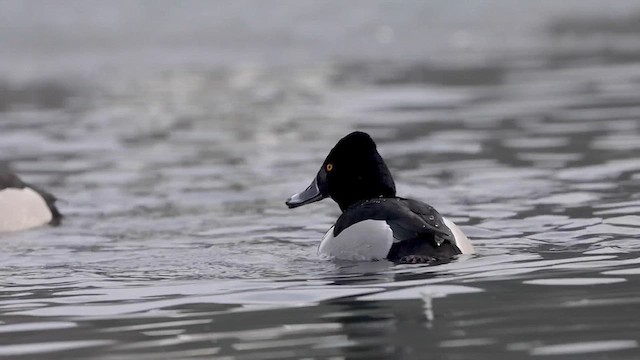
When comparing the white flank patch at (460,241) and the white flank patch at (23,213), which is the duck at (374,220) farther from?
the white flank patch at (23,213)

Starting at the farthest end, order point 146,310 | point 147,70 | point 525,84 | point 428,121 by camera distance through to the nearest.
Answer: point 147,70, point 525,84, point 428,121, point 146,310

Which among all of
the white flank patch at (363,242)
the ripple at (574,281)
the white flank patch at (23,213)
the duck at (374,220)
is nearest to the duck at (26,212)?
the white flank patch at (23,213)

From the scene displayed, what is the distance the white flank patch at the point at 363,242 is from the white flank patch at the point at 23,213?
378 centimetres

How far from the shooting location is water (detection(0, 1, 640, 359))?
6.53m

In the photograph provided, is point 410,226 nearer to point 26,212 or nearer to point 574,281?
point 574,281

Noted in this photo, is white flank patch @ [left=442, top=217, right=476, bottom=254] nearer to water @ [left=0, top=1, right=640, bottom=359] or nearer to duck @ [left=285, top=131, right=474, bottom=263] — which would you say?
duck @ [left=285, top=131, right=474, bottom=263]

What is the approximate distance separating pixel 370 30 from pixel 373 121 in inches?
457

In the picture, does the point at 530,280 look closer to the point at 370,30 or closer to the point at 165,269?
the point at 165,269

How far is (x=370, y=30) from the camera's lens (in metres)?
28.4

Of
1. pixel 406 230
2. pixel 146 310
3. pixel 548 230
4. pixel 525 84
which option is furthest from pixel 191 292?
pixel 525 84

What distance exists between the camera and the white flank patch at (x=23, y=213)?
11.7 m

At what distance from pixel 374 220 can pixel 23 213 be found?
14.1 ft

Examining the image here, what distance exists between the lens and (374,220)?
838 cm

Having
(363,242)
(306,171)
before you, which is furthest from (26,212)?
(363,242)
